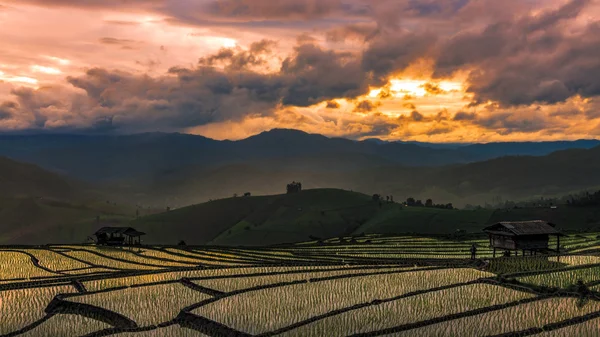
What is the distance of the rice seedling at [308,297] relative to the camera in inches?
1242

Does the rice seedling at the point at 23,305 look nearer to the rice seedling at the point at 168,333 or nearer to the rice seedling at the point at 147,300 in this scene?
the rice seedling at the point at 147,300

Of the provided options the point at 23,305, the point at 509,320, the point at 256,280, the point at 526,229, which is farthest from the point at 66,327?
the point at 526,229

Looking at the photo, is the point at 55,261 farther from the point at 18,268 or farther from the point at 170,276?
the point at 170,276

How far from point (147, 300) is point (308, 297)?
35.7 ft

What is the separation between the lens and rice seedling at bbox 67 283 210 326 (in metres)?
33.8

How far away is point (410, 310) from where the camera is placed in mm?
31688

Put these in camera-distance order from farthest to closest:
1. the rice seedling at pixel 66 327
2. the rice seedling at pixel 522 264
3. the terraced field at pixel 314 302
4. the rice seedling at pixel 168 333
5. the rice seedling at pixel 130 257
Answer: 1. the rice seedling at pixel 130 257
2. the rice seedling at pixel 522 264
3. the rice seedling at pixel 66 327
4. the rice seedling at pixel 168 333
5. the terraced field at pixel 314 302

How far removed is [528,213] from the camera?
16612 cm

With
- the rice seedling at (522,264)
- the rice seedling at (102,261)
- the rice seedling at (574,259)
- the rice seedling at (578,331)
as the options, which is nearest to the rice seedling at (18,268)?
the rice seedling at (102,261)

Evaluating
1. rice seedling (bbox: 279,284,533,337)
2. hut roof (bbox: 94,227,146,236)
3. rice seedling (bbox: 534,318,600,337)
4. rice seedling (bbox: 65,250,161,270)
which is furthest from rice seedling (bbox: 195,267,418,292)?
hut roof (bbox: 94,227,146,236)

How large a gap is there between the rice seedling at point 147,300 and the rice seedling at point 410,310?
32.2 feet

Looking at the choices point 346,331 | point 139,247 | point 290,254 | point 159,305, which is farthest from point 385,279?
point 139,247

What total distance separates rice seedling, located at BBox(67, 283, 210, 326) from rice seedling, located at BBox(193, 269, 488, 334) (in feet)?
8.66

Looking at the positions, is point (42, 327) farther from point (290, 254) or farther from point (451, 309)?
point (290, 254)
